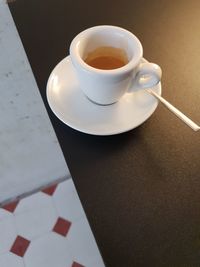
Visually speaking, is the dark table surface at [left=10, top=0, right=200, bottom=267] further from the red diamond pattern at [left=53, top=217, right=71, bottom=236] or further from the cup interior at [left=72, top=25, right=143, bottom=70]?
the red diamond pattern at [left=53, top=217, right=71, bottom=236]

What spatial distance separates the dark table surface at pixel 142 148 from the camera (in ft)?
1.32

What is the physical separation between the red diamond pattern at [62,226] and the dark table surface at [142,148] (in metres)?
0.68

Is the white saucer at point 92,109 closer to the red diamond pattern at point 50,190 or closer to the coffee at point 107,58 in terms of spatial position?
the coffee at point 107,58

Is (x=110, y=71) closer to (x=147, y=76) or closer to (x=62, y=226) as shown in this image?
(x=147, y=76)

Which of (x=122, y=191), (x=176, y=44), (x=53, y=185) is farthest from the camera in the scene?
(x=53, y=185)

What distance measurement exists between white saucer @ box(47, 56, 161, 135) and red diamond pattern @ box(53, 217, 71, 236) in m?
0.70

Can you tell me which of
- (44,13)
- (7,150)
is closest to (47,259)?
(7,150)

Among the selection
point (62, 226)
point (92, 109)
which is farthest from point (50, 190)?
point (92, 109)

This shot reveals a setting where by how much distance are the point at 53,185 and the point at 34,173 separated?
0.29ft

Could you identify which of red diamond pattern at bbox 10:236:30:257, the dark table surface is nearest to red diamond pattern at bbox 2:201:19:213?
red diamond pattern at bbox 10:236:30:257

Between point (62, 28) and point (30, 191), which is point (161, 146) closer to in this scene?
point (62, 28)

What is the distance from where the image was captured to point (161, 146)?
0.47 m

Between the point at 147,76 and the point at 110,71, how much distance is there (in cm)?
7

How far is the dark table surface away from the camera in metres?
0.40
